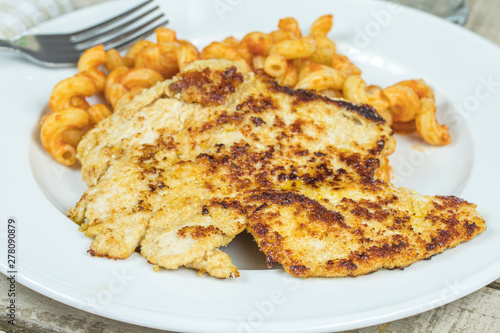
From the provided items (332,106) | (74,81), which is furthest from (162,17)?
(332,106)

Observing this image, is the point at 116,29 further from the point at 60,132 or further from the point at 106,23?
the point at 60,132

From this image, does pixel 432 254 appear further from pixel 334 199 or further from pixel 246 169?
pixel 246 169

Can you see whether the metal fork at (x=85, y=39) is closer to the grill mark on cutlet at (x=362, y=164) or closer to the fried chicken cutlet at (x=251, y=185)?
the fried chicken cutlet at (x=251, y=185)

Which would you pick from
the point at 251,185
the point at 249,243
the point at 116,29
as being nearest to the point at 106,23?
the point at 116,29

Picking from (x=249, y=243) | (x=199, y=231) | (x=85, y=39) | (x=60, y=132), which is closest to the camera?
(x=199, y=231)

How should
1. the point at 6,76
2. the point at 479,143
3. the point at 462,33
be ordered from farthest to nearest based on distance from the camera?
the point at 462,33, the point at 6,76, the point at 479,143

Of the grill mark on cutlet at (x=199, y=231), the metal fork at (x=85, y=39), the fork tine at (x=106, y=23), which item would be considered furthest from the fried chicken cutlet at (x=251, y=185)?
the fork tine at (x=106, y=23)

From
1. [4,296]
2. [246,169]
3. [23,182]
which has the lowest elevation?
[4,296]
